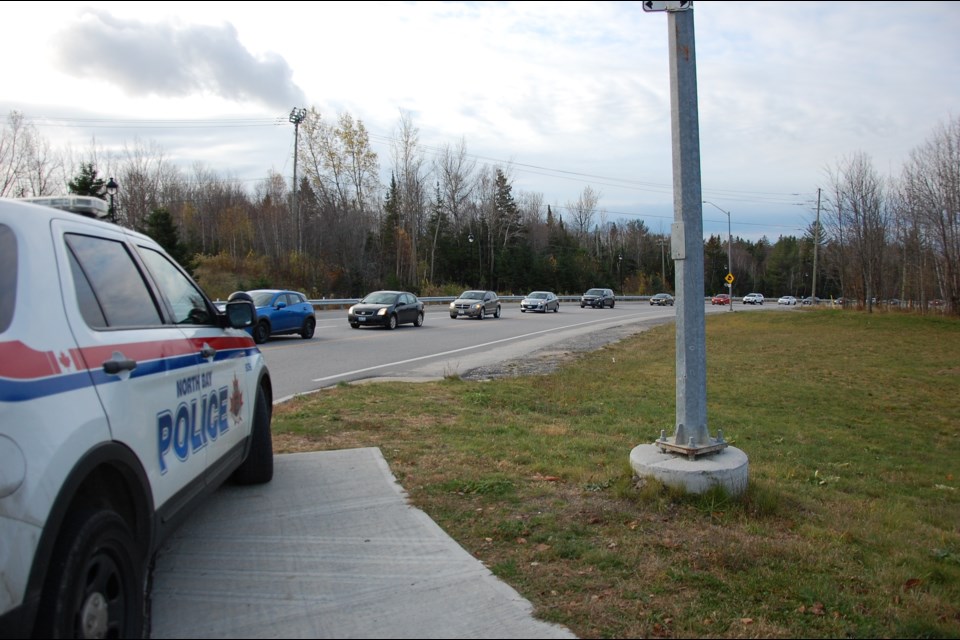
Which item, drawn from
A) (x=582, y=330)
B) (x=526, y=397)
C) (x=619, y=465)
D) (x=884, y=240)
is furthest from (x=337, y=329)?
(x=884, y=240)

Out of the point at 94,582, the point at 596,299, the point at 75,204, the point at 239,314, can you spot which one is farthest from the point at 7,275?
the point at 596,299

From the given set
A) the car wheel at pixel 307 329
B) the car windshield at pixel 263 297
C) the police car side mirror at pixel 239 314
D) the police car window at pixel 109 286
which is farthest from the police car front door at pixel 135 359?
the car wheel at pixel 307 329

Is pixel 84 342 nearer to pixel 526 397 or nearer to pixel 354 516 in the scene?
pixel 354 516

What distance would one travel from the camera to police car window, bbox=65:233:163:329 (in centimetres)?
302

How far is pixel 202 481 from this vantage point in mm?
3990

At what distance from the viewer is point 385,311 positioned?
26.1 meters

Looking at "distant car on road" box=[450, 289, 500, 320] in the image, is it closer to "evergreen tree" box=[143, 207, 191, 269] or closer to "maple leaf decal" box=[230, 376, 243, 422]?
"evergreen tree" box=[143, 207, 191, 269]

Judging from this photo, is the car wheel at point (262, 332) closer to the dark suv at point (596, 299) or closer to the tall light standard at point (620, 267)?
the dark suv at point (596, 299)

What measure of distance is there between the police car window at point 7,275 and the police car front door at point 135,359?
205 millimetres

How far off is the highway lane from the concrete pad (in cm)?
611

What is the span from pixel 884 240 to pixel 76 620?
5088 cm

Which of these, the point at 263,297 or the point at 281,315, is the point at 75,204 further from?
the point at 263,297

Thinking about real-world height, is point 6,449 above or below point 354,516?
above

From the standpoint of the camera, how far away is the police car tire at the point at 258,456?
5.47m
